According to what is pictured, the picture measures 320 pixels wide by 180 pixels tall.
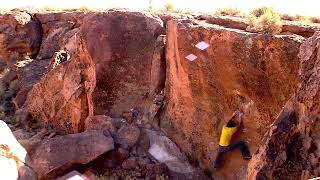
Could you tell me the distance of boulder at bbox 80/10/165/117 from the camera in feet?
37.1

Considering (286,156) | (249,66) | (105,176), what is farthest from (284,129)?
(105,176)

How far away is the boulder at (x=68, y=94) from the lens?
12.0 metres

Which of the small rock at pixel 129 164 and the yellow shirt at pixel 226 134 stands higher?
the yellow shirt at pixel 226 134

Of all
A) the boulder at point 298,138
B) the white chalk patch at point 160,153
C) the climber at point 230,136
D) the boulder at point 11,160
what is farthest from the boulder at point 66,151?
the boulder at point 298,138

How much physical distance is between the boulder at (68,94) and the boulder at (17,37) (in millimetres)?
6048

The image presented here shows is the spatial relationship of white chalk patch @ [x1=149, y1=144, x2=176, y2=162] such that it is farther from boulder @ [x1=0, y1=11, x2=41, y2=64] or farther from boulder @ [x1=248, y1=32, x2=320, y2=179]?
boulder @ [x1=0, y1=11, x2=41, y2=64]

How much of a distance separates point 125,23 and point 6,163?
19.3ft

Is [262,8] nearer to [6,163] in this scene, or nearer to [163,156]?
[163,156]

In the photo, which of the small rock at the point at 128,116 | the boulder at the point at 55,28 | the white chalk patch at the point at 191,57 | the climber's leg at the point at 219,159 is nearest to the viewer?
the climber's leg at the point at 219,159

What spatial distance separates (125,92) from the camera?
1140 cm

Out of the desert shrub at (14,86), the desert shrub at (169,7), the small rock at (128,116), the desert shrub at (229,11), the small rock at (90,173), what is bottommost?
the desert shrub at (14,86)

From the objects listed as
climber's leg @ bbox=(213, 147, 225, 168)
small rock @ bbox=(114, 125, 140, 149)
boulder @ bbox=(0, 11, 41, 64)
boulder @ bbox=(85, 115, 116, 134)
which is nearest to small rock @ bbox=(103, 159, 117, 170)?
small rock @ bbox=(114, 125, 140, 149)

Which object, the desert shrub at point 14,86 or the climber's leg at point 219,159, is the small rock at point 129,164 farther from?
the desert shrub at point 14,86

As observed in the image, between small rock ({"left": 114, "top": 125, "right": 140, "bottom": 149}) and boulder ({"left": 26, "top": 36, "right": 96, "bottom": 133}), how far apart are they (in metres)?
1.22
